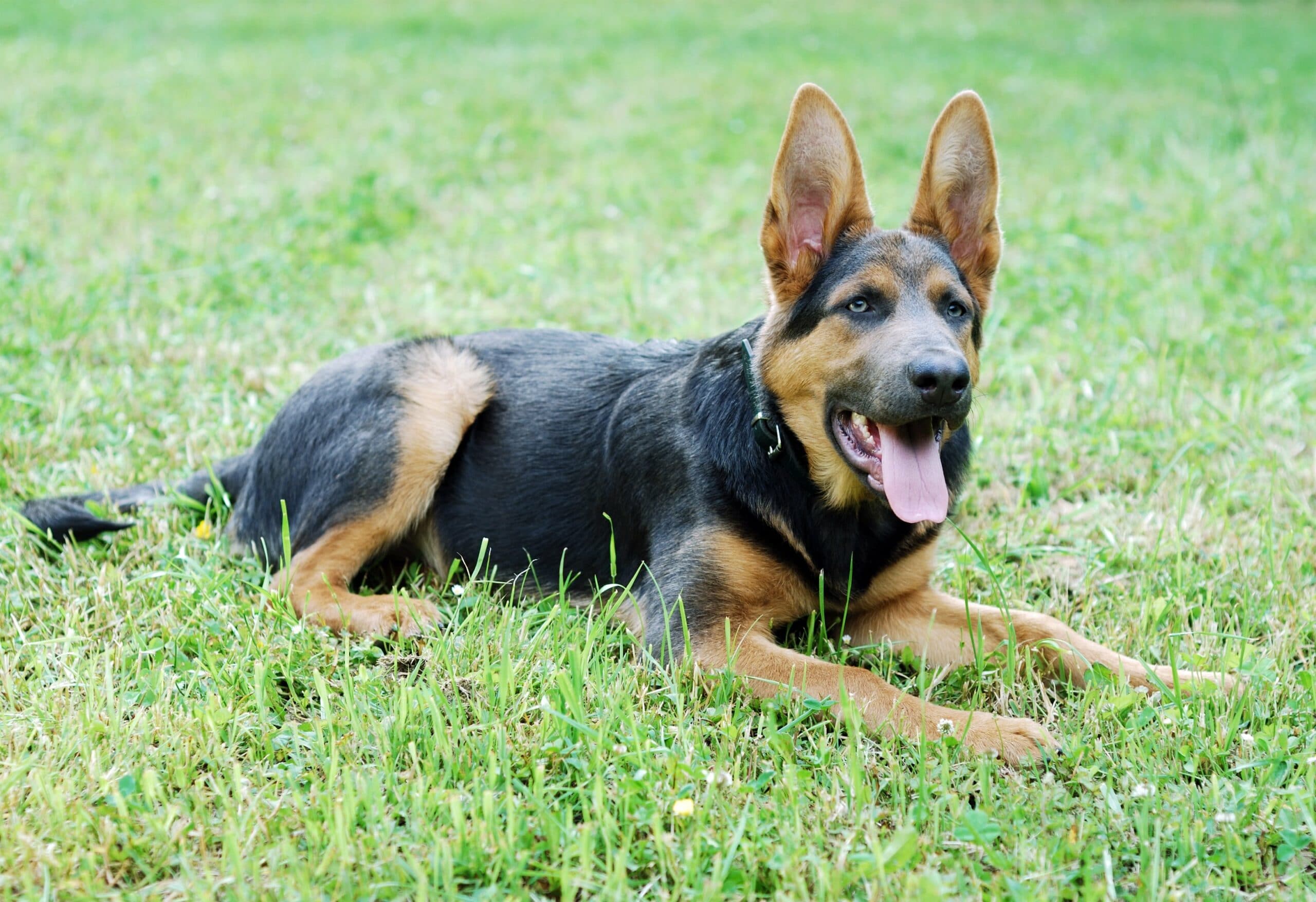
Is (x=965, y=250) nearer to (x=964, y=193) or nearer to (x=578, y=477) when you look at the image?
(x=964, y=193)

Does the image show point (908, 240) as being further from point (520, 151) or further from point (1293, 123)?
point (1293, 123)

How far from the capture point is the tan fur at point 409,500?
152 inches

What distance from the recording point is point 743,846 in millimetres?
2596

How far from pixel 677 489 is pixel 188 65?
12.6 meters

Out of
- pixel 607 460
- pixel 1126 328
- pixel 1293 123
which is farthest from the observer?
pixel 1293 123

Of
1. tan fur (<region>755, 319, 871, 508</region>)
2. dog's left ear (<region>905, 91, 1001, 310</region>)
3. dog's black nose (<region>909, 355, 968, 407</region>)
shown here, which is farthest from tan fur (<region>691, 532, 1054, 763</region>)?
dog's left ear (<region>905, 91, 1001, 310</region>)

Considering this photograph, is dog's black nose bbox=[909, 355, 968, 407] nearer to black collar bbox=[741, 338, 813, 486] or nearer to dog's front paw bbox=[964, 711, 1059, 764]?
black collar bbox=[741, 338, 813, 486]

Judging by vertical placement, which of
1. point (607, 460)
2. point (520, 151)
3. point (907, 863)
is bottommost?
point (907, 863)

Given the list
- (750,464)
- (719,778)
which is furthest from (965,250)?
(719,778)

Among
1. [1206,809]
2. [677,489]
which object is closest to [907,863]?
[1206,809]

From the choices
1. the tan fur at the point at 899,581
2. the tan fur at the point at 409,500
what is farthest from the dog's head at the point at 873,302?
the tan fur at the point at 409,500

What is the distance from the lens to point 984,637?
378 centimetres

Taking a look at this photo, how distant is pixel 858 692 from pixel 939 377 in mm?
915

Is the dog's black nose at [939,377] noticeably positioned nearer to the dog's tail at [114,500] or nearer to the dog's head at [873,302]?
the dog's head at [873,302]
